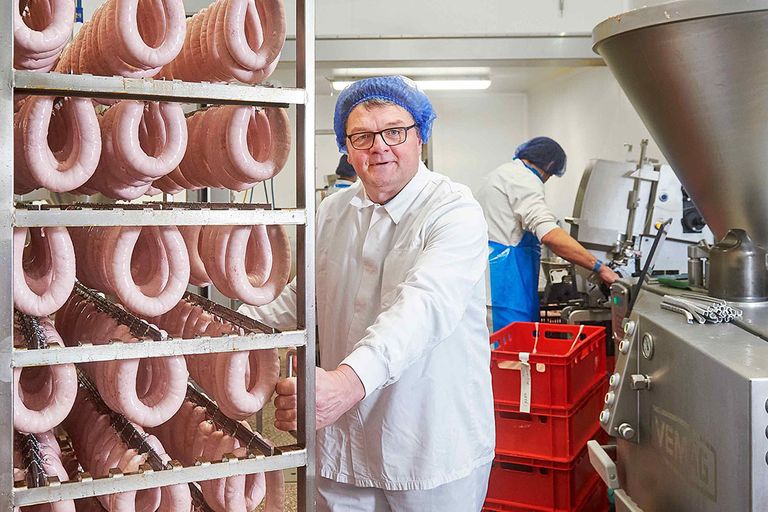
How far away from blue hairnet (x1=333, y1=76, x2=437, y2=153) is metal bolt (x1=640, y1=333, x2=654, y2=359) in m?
0.74

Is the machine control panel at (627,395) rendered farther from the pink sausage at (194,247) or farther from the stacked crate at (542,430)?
the pink sausage at (194,247)

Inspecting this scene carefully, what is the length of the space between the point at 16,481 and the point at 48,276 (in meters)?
0.27

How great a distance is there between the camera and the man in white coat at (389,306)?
1.84 metres

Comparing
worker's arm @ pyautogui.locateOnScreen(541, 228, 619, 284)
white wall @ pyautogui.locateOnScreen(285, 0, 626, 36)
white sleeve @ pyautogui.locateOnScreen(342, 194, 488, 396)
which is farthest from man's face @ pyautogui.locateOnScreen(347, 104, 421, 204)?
white wall @ pyautogui.locateOnScreen(285, 0, 626, 36)

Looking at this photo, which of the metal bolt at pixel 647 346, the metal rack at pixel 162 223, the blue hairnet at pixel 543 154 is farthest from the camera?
the blue hairnet at pixel 543 154

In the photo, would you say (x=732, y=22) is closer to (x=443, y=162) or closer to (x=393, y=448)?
(x=393, y=448)

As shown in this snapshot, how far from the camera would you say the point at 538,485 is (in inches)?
116

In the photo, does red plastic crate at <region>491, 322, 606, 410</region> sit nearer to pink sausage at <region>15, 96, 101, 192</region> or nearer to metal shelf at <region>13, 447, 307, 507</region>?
metal shelf at <region>13, 447, 307, 507</region>

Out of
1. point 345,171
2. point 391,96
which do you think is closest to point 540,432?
point 391,96

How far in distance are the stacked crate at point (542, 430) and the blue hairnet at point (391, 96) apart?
1111mm

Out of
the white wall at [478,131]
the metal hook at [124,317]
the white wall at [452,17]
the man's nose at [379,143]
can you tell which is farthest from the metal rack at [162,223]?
the white wall at [478,131]

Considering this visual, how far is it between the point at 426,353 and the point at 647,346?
605mm

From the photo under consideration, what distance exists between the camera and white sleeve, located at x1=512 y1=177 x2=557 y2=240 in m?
4.22

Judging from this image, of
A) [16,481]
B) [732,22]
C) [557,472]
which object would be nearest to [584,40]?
A: [557,472]
